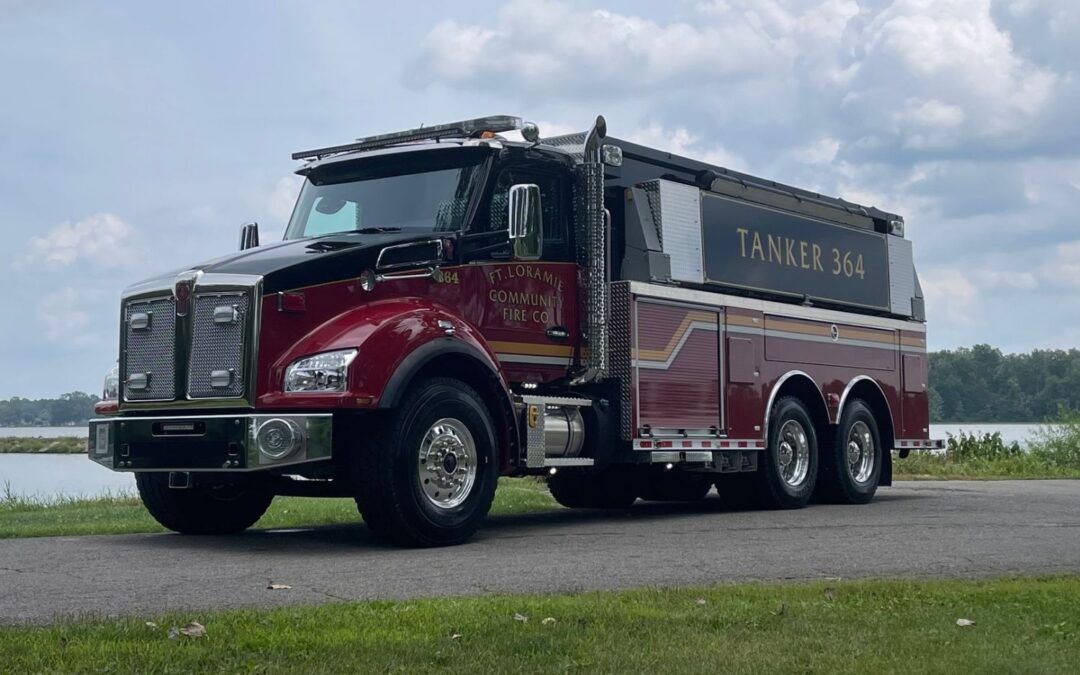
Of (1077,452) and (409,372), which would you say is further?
(1077,452)

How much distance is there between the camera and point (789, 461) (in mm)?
15258

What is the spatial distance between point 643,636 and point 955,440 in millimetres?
24704

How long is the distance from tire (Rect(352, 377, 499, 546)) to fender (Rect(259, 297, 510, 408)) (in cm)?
29

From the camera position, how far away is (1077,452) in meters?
30.9

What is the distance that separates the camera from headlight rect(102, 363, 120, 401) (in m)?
10.8

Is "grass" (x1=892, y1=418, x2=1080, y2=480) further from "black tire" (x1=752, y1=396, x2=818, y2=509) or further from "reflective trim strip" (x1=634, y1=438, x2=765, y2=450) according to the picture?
"reflective trim strip" (x1=634, y1=438, x2=765, y2=450)

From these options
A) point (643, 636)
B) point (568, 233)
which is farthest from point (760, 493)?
point (643, 636)

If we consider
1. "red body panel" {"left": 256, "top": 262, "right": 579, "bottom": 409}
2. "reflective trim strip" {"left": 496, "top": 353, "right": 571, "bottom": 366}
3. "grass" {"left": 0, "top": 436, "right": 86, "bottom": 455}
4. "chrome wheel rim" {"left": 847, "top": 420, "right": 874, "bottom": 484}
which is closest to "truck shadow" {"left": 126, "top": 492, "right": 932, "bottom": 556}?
"chrome wheel rim" {"left": 847, "top": 420, "right": 874, "bottom": 484}

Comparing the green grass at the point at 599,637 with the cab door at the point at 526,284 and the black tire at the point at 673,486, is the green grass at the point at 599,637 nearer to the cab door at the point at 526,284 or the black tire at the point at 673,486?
the cab door at the point at 526,284

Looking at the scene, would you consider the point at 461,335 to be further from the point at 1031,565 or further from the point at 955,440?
the point at 955,440

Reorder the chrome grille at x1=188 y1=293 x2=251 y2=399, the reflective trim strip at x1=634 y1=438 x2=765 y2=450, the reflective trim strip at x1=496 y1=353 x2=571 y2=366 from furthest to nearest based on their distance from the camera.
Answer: the reflective trim strip at x1=634 y1=438 x2=765 y2=450 → the reflective trim strip at x1=496 y1=353 x2=571 y2=366 → the chrome grille at x1=188 y1=293 x2=251 y2=399

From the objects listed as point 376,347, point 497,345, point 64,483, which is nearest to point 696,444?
point 497,345

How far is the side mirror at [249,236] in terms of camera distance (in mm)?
12969

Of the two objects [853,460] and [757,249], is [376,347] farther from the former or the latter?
[853,460]
